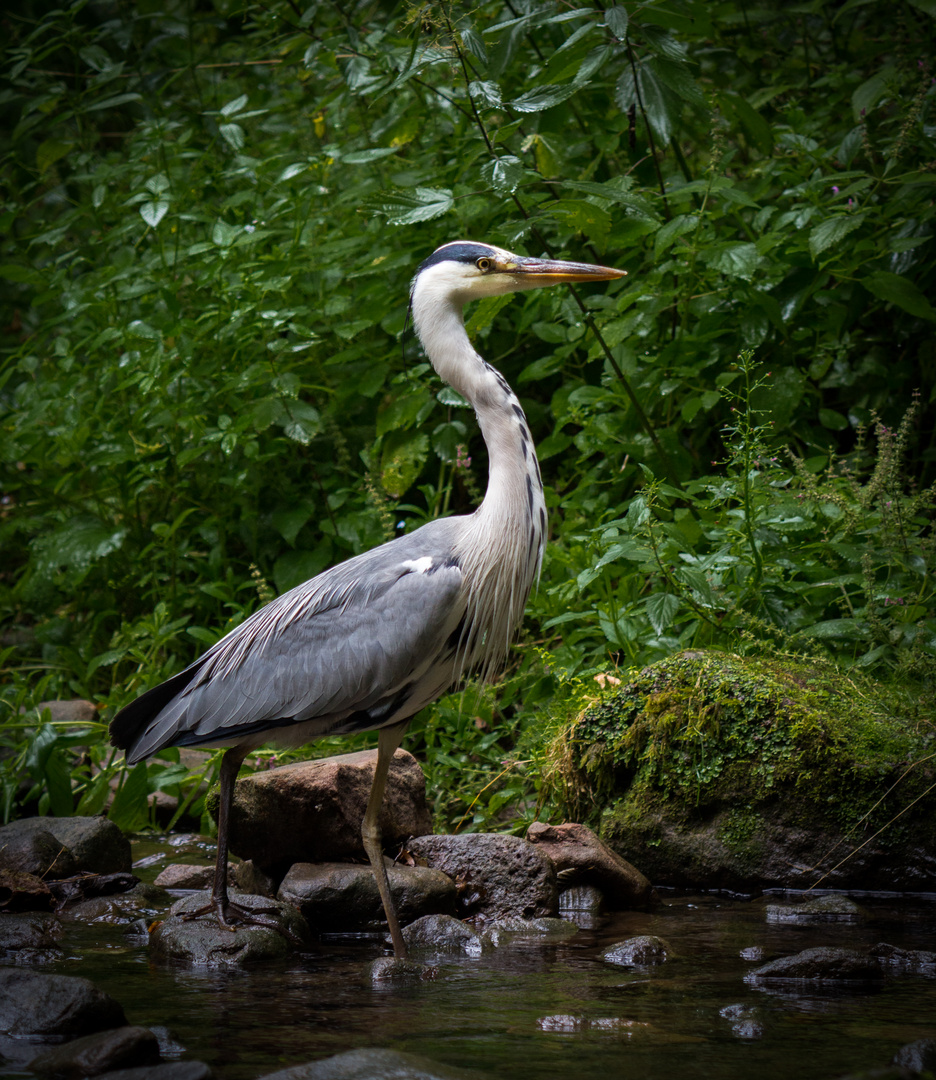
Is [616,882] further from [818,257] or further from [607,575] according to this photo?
[818,257]

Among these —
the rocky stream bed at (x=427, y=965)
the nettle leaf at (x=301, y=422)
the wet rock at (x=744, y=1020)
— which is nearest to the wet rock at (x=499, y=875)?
the rocky stream bed at (x=427, y=965)

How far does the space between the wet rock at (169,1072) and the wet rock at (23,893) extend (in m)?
1.83

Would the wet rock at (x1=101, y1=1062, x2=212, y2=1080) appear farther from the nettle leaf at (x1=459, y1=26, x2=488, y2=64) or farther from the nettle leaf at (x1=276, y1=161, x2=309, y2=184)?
the nettle leaf at (x1=276, y1=161, x2=309, y2=184)

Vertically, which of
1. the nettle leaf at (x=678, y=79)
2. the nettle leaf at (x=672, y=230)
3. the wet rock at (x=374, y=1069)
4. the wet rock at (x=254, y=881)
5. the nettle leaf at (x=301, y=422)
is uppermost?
the nettle leaf at (x=678, y=79)

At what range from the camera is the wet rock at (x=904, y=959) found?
295 centimetres

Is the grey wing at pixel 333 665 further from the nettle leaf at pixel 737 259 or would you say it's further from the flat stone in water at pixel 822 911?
the nettle leaf at pixel 737 259

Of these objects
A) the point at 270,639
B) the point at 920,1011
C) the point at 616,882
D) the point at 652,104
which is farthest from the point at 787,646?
the point at 652,104

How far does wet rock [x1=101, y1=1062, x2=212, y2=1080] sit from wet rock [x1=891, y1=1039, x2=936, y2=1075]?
1.49m

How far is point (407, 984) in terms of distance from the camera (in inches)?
124

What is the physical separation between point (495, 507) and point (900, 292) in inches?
102

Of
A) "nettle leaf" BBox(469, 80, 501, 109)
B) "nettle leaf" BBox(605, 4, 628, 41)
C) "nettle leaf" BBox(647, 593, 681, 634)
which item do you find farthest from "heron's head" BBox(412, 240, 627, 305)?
"nettle leaf" BBox(647, 593, 681, 634)

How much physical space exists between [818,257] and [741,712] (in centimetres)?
270

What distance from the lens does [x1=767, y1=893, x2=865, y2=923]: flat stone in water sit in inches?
138

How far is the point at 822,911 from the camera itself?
11.5 feet
